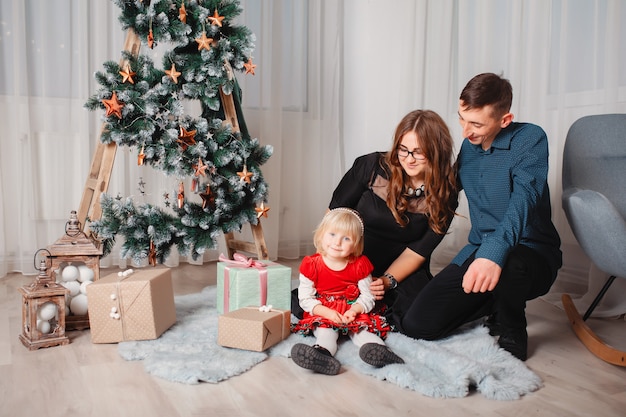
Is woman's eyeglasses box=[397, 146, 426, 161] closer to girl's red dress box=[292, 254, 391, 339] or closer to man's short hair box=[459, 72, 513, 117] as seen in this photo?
man's short hair box=[459, 72, 513, 117]

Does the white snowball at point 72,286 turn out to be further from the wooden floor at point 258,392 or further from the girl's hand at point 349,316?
the girl's hand at point 349,316

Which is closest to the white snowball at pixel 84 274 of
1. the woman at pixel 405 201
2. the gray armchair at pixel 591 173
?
the woman at pixel 405 201

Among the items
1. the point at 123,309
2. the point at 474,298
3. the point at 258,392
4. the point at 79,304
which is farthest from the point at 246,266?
the point at 474,298

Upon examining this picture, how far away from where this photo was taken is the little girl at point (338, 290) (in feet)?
6.16

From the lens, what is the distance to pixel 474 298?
1908 millimetres

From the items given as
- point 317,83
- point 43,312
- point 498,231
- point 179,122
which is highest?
point 317,83

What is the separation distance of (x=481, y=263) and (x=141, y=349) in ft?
3.37

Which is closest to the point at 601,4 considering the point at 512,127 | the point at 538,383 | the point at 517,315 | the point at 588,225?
the point at 512,127

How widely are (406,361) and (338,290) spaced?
352 mm

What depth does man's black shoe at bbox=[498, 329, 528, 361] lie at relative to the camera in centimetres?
183

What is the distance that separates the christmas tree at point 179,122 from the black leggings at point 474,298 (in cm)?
88

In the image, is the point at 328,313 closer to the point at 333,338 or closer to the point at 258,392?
the point at 333,338

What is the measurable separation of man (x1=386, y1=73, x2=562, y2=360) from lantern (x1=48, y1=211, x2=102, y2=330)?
982 millimetres

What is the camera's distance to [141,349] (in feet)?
5.94
